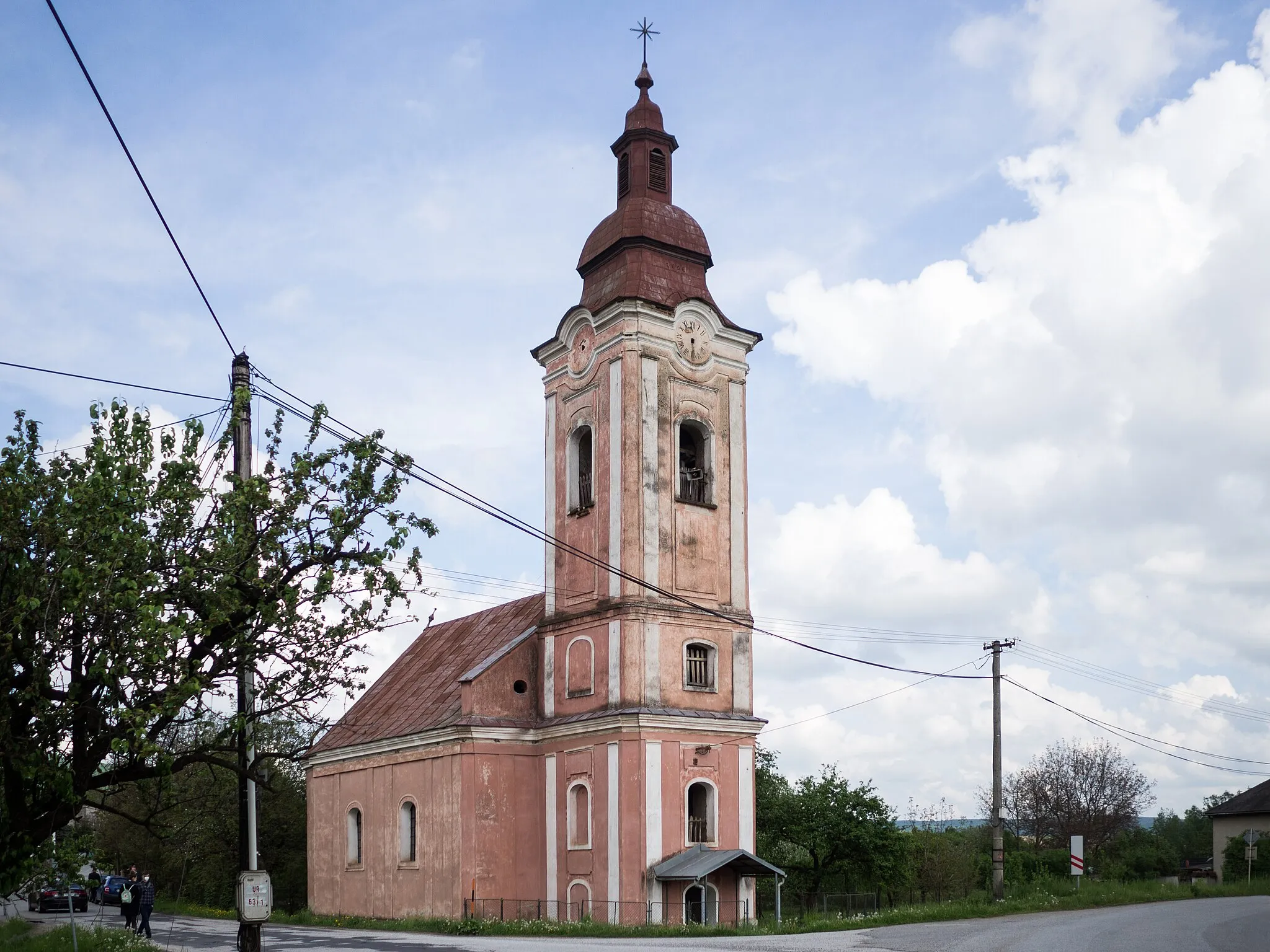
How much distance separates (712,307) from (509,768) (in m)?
13.7

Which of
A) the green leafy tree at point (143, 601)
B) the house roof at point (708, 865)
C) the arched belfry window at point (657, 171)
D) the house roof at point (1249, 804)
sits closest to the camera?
the green leafy tree at point (143, 601)

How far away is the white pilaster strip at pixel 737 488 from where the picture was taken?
3369 centimetres

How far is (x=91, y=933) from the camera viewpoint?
2333 cm

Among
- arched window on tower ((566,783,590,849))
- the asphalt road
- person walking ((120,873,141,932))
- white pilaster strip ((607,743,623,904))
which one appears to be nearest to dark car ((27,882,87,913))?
person walking ((120,873,141,932))

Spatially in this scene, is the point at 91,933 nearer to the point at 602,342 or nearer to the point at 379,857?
the point at 379,857

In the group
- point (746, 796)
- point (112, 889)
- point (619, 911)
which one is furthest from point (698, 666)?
point (112, 889)

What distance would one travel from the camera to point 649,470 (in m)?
32.5

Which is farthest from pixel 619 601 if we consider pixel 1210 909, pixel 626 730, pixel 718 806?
pixel 1210 909

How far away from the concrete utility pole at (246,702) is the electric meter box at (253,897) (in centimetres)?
9

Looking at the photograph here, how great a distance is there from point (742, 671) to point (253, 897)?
763 inches

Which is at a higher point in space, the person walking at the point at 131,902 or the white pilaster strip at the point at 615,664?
the white pilaster strip at the point at 615,664

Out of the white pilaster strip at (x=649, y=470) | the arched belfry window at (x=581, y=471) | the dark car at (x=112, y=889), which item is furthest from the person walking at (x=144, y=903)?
the dark car at (x=112, y=889)

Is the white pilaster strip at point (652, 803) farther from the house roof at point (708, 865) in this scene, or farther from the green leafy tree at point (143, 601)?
the green leafy tree at point (143, 601)

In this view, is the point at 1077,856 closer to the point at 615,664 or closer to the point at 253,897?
the point at 615,664
